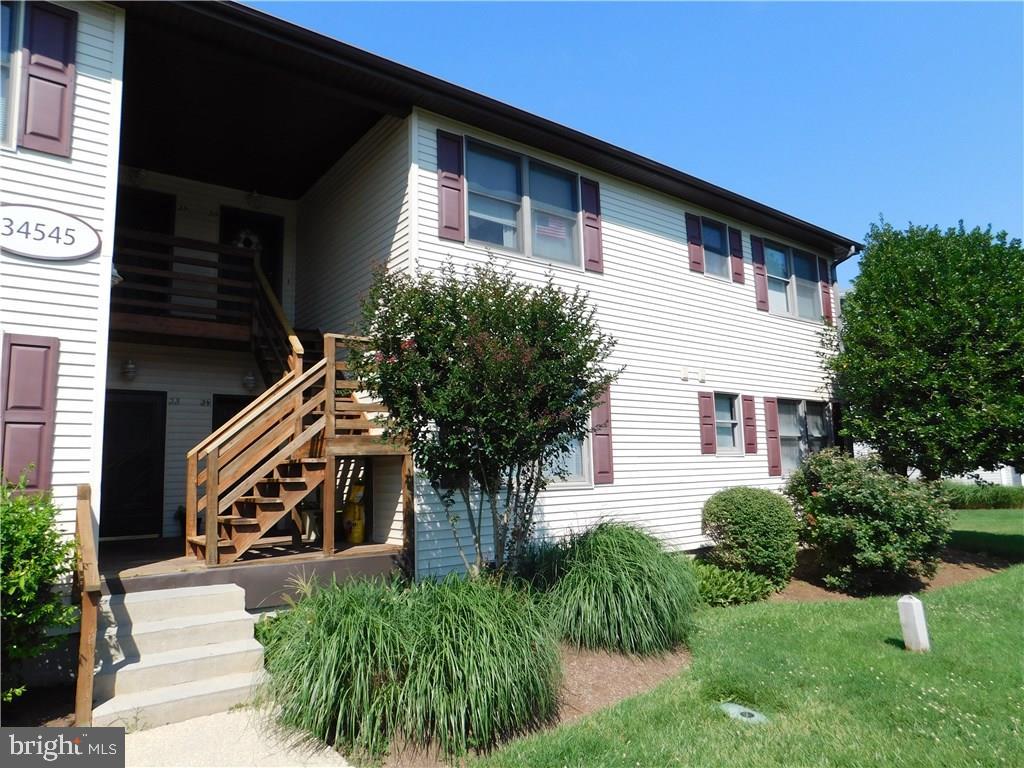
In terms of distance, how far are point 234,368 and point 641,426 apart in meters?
6.22

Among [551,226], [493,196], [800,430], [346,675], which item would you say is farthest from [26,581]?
[800,430]

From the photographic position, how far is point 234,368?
32.2ft

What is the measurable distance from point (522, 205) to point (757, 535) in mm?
5885

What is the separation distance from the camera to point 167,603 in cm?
556

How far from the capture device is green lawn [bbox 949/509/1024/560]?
1326cm

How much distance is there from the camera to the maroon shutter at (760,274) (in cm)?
1257

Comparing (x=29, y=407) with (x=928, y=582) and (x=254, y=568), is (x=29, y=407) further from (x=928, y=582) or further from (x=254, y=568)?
(x=928, y=582)

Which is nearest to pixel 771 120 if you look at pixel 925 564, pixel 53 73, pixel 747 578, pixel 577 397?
pixel 577 397

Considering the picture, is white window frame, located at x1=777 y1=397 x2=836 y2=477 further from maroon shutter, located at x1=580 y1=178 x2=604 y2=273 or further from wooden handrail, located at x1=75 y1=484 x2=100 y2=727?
wooden handrail, located at x1=75 y1=484 x2=100 y2=727

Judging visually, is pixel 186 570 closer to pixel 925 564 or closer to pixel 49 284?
pixel 49 284

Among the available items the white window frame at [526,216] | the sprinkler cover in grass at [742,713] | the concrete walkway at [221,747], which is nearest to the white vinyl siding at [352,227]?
the white window frame at [526,216]

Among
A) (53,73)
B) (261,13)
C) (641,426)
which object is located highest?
(261,13)

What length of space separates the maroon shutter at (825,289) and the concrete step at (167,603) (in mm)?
12557

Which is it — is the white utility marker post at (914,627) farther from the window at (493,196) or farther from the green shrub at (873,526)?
the window at (493,196)
